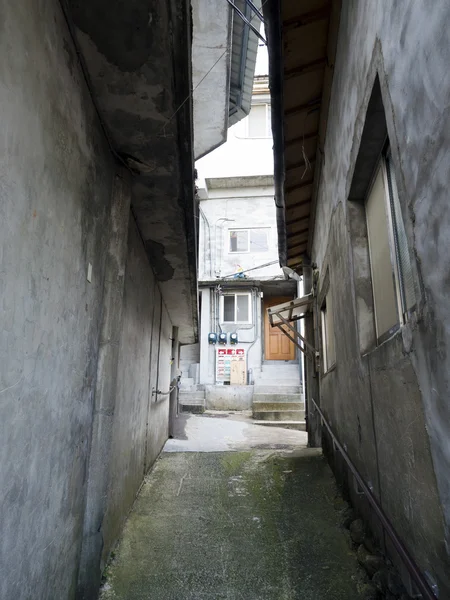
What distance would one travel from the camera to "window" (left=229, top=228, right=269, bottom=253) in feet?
52.0

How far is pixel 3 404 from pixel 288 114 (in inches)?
166

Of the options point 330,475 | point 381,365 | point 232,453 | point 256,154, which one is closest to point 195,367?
point 256,154

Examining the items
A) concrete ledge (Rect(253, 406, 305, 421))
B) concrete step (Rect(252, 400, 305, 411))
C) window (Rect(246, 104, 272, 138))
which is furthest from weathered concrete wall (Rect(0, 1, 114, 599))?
window (Rect(246, 104, 272, 138))

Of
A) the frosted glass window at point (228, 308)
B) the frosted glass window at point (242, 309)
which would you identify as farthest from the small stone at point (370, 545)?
the frosted glass window at point (228, 308)

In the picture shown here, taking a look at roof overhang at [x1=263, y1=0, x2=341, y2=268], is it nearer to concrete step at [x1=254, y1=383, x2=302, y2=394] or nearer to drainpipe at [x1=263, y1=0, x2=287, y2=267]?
drainpipe at [x1=263, y1=0, x2=287, y2=267]

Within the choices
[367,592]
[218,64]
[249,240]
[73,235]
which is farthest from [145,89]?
[249,240]

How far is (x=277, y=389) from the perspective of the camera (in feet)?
45.1

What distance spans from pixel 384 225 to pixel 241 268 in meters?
13.1

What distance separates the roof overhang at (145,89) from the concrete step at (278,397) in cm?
976

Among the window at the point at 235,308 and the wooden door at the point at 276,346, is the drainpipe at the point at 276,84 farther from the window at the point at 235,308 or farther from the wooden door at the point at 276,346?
the wooden door at the point at 276,346

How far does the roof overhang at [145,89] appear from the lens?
2.02m

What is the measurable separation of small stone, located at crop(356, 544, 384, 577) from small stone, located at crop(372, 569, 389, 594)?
58mm

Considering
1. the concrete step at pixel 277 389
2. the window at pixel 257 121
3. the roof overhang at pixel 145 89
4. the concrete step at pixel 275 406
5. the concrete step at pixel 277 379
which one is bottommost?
the concrete step at pixel 275 406

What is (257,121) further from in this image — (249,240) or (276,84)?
(276,84)
